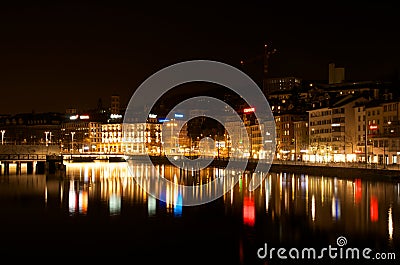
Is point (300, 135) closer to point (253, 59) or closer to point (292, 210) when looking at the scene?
point (292, 210)

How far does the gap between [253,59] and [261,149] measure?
212ft

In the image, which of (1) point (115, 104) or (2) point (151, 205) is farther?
(1) point (115, 104)

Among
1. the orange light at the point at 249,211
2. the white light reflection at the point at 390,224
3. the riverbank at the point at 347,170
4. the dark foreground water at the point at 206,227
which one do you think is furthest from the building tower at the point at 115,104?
the white light reflection at the point at 390,224

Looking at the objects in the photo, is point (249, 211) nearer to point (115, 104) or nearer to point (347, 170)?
point (347, 170)

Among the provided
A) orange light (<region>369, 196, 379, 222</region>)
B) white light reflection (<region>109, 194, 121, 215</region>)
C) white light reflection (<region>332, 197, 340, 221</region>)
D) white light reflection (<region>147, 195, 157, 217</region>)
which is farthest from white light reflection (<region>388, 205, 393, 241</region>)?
white light reflection (<region>109, 194, 121, 215</region>)

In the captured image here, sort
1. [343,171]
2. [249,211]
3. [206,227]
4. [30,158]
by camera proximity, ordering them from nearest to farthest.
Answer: [206,227], [249,211], [343,171], [30,158]

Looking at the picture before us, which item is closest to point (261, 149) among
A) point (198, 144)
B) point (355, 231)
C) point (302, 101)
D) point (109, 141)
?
point (302, 101)

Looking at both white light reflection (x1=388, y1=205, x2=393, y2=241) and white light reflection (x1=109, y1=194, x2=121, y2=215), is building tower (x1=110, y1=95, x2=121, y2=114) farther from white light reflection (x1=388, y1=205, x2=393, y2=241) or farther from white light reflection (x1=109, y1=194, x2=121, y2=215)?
white light reflection (x1=388, y1=205, x2=393, y2=241)

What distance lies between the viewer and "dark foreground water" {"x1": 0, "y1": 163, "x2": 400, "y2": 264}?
17625mm

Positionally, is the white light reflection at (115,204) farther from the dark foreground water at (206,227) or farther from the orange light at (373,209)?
the orange light at (373,209)

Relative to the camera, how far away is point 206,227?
73.3 ft

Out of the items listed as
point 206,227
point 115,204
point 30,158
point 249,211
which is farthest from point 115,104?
point 206,227

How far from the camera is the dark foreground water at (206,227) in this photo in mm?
17625

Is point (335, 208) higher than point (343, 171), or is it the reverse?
point (343, 171)
